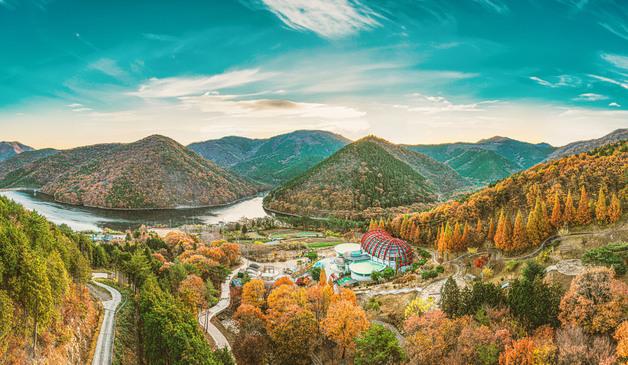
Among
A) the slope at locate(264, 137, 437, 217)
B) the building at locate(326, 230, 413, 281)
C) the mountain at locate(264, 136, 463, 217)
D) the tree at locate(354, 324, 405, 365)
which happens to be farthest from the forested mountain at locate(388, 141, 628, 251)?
the slope at locate(264, 137, 437, 217)

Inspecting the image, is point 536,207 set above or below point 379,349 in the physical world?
above

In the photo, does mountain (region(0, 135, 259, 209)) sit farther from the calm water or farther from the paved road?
the paved road

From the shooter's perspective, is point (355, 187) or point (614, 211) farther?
point (355, 187)

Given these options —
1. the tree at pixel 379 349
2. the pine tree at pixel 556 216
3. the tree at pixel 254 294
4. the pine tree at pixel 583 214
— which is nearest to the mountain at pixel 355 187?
the pine tree at pixel 556 216

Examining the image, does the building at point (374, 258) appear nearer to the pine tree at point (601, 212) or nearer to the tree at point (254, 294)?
the tree at point (254, 294)

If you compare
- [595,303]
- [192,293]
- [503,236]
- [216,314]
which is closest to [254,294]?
[216,314]

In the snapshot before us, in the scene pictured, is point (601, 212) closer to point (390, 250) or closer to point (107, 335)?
point (390, 250)
